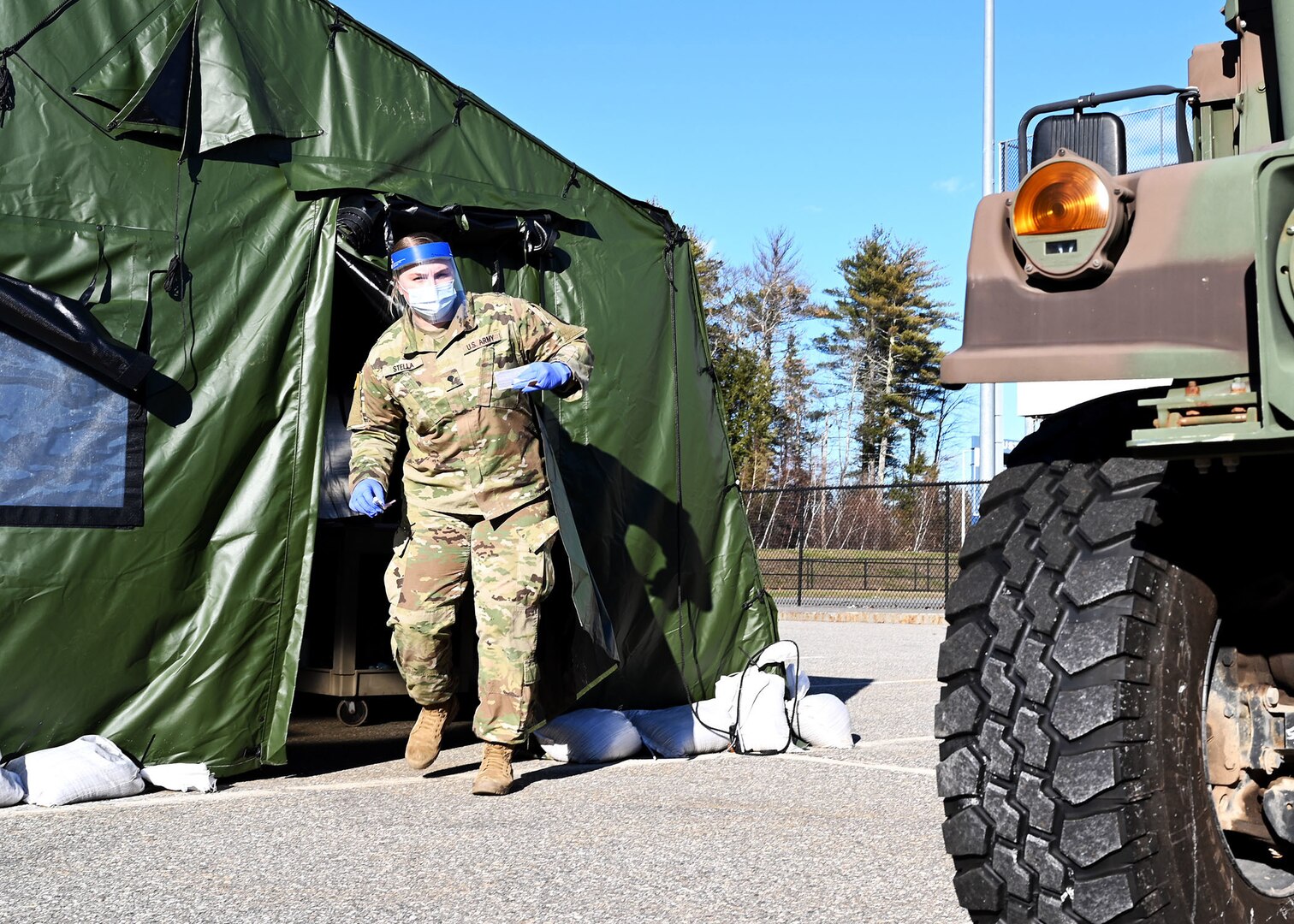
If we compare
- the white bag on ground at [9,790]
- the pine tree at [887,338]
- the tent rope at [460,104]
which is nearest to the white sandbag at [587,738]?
the white bag on ground at [9,790]

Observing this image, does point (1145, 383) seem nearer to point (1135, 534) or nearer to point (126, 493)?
point (1135, 534)

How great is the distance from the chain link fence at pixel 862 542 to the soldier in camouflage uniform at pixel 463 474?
13526 millimetres

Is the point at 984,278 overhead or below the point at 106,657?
overhead

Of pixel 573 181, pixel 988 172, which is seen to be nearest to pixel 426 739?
pixel 573 181

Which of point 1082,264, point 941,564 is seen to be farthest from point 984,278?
point 941,564

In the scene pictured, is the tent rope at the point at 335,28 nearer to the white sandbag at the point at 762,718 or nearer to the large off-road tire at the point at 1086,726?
the white sandbag at the point at 762,718

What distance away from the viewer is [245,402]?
18.4ft

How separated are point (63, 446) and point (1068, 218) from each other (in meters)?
4.03

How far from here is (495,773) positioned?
5.34 meters

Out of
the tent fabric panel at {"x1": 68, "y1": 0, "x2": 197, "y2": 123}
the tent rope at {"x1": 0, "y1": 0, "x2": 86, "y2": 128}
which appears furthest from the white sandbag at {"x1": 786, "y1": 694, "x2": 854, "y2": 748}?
the tent rope at {"x1": 0, "y1": 0, "x2": 86, "y2": 128}

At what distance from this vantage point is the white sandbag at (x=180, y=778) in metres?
5.28

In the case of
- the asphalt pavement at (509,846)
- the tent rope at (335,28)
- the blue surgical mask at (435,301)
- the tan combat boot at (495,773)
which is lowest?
the asphalt pavement at (509,846)

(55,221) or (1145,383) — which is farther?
(55,221)

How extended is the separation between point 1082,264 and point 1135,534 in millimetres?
462
